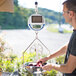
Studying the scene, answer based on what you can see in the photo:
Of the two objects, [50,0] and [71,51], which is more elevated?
[50,0]

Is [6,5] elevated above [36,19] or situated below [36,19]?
above

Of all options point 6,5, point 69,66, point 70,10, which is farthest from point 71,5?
point 6,5

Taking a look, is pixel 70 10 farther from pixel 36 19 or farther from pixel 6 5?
pixel 6 5

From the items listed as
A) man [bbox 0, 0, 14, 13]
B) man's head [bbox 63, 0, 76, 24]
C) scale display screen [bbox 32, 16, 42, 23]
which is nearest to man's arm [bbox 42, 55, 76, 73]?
man's head [bbox 63, 0, 76, 24]

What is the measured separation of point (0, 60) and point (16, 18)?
2.05 meters

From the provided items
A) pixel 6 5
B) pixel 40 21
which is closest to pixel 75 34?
pixel 40 21

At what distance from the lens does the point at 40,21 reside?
162 cm

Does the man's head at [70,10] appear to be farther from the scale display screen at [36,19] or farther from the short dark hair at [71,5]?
the scale display screen at [36,19]

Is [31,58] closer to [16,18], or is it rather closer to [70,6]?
[70,6]

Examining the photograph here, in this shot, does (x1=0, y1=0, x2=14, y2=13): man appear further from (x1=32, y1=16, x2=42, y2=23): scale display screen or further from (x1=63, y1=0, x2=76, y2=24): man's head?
(x1=63, y1=0, x2=76, y2=24): man's head

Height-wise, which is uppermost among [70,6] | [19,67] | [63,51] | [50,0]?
[50,0]

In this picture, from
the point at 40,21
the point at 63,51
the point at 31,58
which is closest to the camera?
the point at 63,51

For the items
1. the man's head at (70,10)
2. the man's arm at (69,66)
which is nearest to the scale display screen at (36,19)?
the man's head at (70,10)

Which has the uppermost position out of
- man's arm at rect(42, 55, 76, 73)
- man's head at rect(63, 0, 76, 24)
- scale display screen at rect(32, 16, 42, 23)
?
man's head at rect(63, 0, 76, 24)
